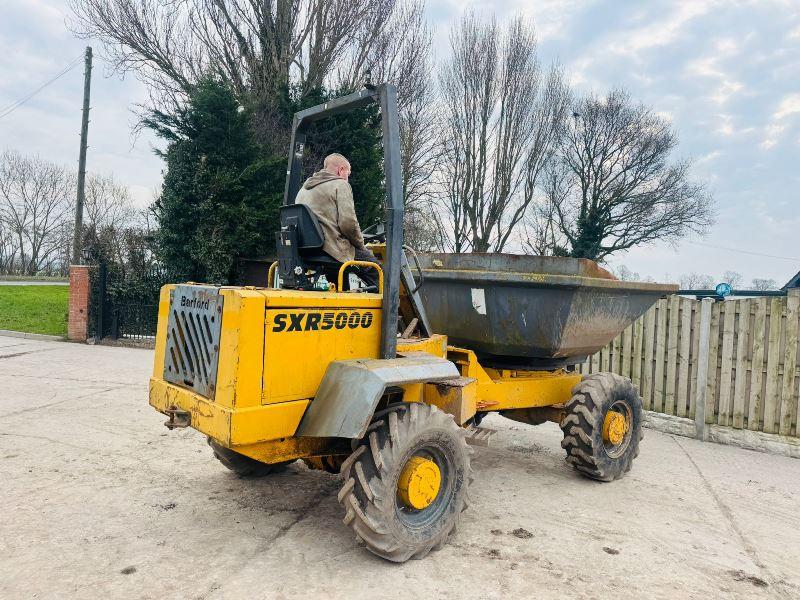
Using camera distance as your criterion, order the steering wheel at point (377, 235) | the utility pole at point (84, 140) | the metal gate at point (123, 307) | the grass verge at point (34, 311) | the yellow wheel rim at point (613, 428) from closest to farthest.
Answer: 1. the steering wheel at point (377, 235)
2. the yellow wheel rim at point (613, 428)
3. the metal gate at point (123, 307)
4. the grass verge at point (34, 311)
5. the utility pole at point (84, 140)

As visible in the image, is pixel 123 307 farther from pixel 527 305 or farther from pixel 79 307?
pixel 527 305

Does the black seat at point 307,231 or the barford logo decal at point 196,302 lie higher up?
the black seat at point 307,231

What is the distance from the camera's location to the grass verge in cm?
1419

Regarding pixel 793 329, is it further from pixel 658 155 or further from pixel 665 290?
pixel 658 155

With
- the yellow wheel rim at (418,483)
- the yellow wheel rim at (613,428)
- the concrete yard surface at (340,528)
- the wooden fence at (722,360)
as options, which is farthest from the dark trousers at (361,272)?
the wooden fence at (722,360)

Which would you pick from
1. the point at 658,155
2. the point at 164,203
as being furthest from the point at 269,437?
the point at 658,155

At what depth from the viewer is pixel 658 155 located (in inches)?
1099

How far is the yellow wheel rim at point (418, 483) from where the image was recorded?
3406 mm

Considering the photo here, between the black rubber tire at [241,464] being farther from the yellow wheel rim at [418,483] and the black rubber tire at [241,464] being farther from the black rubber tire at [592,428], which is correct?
the black rubber tire at [592,428]

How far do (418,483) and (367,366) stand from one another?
2.45ft

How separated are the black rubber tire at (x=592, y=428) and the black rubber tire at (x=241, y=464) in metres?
2.27

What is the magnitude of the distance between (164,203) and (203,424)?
10.6 metres

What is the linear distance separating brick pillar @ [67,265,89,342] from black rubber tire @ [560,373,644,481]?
37.3 ft

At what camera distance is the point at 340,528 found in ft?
12.5
